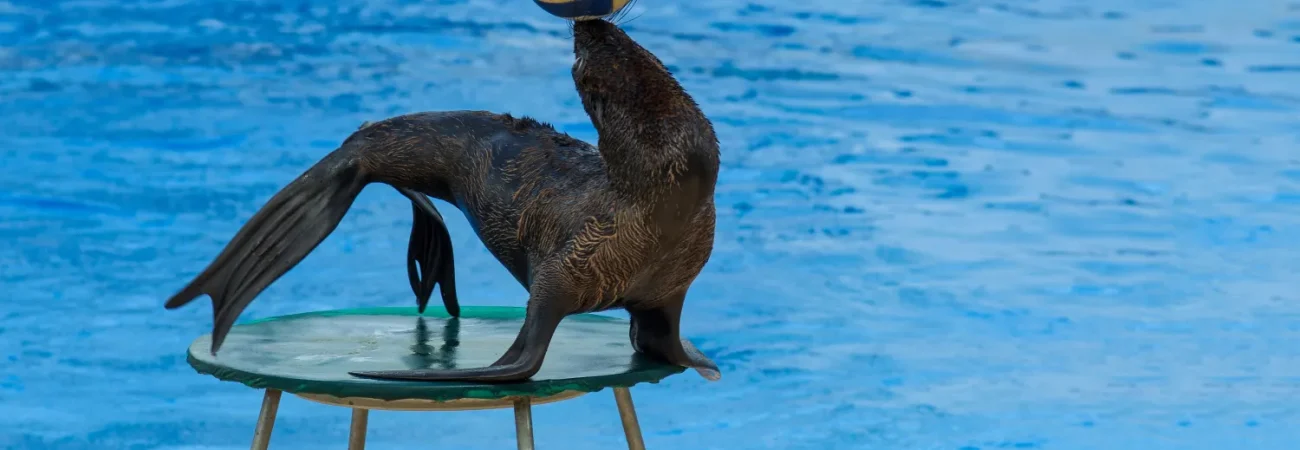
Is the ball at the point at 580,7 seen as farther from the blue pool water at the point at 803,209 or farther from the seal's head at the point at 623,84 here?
the blue pool water at the point at 803,209

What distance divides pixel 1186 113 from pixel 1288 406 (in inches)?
91.3

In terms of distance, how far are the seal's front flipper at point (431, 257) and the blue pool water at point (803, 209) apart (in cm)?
142

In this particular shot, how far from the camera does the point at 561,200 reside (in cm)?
163

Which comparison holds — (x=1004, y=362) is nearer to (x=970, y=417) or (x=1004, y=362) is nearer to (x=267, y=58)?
(x=970, y=417)

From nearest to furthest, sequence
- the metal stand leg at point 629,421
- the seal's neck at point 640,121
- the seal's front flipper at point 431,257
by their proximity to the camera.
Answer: the seal's neck at point 640,121 → the metal stand leg at point 629,421 → the seal's front flipper at point 431,257

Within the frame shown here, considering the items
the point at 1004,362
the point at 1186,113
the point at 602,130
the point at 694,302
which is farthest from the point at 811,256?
the point at 602,130

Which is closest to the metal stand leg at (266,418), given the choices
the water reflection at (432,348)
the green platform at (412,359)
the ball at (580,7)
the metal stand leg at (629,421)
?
the green platform at (412,359)

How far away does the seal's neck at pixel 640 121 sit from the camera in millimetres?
1506

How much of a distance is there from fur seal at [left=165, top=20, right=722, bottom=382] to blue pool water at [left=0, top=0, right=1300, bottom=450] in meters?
1.75

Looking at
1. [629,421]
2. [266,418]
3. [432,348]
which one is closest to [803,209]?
[629,421]

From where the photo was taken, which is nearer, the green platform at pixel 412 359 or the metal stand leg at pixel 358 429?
the green platform at pixel 412 359

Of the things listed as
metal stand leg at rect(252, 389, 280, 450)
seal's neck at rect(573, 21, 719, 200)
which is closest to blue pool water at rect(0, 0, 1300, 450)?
metal stand leg at rect(252, 389, 280, 450)

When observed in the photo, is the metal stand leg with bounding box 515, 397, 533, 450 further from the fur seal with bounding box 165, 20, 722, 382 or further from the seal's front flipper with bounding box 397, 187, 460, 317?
the seal's front flipper with bounding box 397, 187, 460, 317

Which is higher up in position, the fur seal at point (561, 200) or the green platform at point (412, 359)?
the fur seal at point (561, 200)
